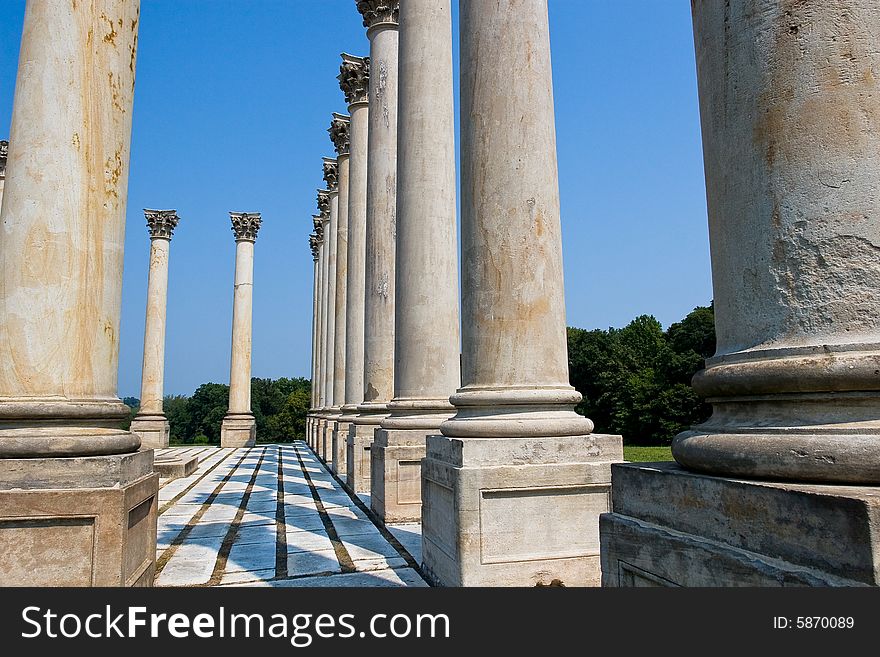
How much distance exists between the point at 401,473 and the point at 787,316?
5098 cm

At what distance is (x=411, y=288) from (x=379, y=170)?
96.0ft

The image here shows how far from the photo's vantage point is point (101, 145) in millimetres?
36875

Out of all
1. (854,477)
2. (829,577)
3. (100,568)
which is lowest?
(100,568)

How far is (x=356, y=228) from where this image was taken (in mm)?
116812

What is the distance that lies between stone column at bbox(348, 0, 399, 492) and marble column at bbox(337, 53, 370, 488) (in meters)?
22.5

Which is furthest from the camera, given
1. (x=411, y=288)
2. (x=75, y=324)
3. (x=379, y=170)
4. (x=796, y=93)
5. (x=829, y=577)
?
(x=379, y=170)

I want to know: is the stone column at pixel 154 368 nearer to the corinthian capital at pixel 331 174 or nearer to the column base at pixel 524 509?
the corinthian capital at pixel 331 174

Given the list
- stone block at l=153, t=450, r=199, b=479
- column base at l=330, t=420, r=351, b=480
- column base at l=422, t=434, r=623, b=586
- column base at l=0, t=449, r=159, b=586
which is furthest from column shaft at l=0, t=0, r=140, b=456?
stone block at l=153, t=450, r=199, b=479

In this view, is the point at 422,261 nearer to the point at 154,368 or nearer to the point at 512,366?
the point at 512,366

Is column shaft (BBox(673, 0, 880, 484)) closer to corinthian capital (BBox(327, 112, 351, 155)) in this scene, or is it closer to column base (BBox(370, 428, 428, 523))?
column base (BBox(370, 428, 428, 523))

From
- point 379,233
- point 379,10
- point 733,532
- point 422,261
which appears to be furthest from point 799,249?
point 379,10

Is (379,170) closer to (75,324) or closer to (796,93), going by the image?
(75,324)

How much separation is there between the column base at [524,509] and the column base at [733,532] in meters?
14.1
